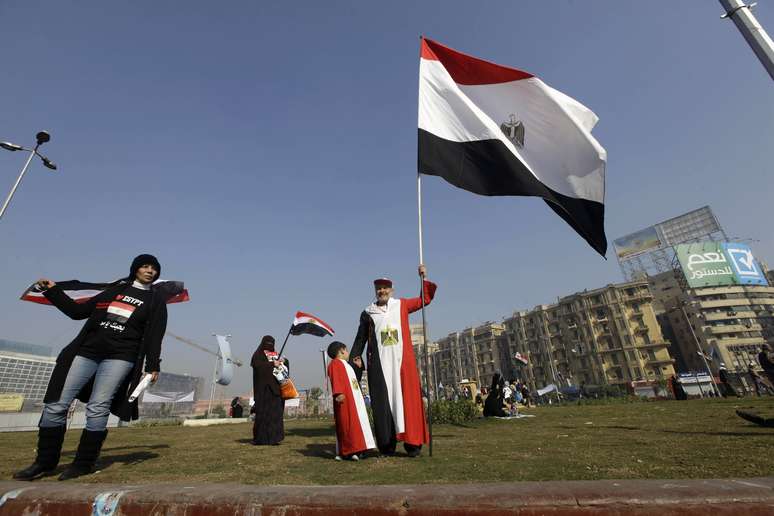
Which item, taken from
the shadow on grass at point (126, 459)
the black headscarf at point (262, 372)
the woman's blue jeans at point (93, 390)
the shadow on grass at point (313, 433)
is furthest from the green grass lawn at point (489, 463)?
the shadow on grass at point (313, 433)

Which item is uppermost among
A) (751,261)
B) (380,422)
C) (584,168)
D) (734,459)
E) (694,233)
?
(694,233)

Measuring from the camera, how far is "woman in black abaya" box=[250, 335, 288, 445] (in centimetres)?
669

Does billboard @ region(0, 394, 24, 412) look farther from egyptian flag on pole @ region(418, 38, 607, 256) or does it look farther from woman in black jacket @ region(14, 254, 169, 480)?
egyptian flag on pole @ region(418, 38, 607, 256)

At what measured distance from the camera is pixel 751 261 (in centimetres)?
5978

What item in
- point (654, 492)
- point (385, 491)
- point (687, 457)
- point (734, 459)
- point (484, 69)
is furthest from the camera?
point (484, 69)

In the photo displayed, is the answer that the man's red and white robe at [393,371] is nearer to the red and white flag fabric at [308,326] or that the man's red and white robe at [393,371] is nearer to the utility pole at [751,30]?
the utility pole at [751,30]

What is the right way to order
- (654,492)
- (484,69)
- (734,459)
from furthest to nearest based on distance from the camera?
1. (484,69)
2. (734,459)
3. (654,492)

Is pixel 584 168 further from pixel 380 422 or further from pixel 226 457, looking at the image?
pixel 226 457

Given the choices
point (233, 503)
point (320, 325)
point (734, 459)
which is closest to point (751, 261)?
point (320, 325)

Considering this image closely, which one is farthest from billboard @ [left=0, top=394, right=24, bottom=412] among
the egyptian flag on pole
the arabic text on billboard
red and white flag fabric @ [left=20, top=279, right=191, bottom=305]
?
the arabic text on billboard

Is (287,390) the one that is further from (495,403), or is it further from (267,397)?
(495,403)

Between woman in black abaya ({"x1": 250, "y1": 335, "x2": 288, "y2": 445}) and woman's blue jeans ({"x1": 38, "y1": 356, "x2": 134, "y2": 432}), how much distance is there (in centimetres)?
317

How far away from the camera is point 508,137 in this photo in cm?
643

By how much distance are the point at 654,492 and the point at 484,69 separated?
6.89 meters
